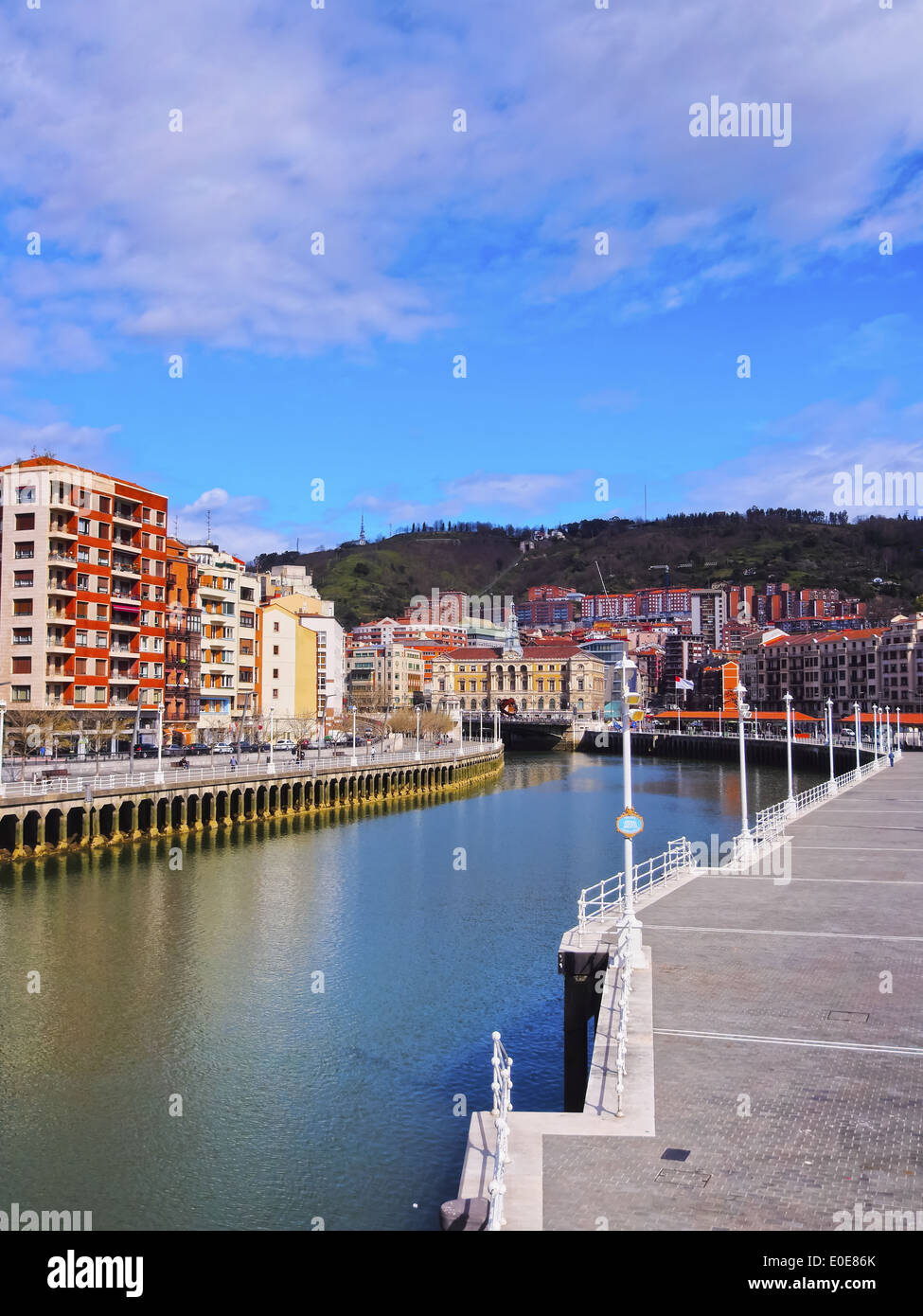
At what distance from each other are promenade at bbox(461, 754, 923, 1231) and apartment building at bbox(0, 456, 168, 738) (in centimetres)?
5291

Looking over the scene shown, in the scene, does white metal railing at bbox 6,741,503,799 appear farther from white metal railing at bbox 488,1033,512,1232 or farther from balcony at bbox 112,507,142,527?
white metal railing at bbox 488,1033,512,1232

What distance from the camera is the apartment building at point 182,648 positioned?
8062 centimetres

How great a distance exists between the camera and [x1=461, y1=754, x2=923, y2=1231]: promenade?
10461 millimetres

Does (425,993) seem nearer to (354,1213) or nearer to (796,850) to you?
(354,1213)

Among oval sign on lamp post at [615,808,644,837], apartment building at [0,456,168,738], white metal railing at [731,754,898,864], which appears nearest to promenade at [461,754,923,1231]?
oval sign on lamp post at [615,808,644,837]

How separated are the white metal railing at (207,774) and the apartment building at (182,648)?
924cm

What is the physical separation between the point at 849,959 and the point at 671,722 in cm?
17523

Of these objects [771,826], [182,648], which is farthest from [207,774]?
[771,826]

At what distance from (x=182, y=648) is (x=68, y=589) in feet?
47.2

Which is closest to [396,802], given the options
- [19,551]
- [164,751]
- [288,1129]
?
[164,751]

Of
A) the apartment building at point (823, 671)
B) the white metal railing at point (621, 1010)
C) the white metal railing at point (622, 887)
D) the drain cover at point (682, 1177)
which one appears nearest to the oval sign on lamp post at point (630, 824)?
the white metal railing at point (622, 887)

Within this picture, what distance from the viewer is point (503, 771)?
125m

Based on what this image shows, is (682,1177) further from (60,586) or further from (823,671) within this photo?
(823,671)

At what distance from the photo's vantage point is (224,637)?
90.0 metres
